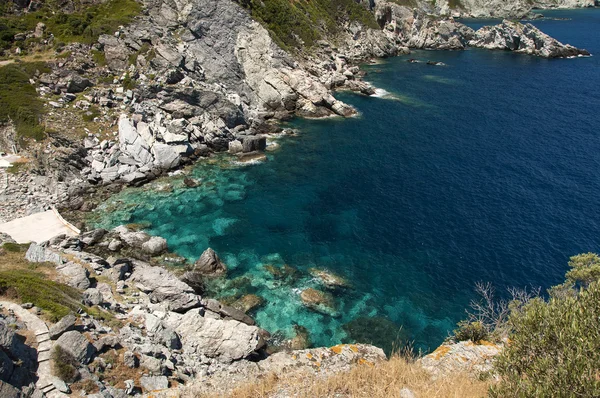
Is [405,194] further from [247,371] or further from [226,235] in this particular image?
[247,371]

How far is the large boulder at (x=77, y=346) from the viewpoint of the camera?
2315 centimetres

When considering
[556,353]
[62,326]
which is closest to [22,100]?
[62,326]

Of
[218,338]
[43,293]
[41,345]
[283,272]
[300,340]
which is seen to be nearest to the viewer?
[41,345]

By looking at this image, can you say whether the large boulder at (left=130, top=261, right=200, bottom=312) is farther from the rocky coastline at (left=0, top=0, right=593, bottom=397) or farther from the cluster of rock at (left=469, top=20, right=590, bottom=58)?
the cluster of rock at (left=469, top=20, right=590, bottom=58)

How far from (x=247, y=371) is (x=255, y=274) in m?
19.4

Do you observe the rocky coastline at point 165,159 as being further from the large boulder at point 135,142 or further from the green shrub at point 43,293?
the green shrub at point 43,293

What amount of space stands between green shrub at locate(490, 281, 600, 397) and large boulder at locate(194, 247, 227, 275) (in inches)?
1282

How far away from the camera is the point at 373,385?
17953 mm

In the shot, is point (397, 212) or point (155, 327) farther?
point (397, 212)

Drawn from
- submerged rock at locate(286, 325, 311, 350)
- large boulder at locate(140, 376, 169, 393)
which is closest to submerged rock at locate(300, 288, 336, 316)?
submerged rock at locate(286, 325, 311, 350)

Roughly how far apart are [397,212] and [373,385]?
38.8m

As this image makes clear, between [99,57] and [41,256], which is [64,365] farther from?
[99,57]

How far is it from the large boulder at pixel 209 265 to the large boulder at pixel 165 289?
4.09m

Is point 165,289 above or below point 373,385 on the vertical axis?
below
